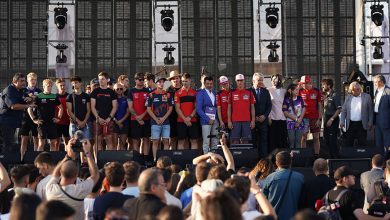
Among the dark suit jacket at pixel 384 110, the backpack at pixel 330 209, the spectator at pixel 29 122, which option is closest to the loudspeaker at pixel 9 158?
the spectator at pixel 29 122

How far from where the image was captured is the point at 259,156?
17.6m

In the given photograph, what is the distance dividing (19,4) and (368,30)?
992cm

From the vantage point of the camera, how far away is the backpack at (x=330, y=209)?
899 centimetres

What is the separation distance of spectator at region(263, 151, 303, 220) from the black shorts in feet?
25.1

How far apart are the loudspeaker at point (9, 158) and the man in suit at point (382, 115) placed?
22.8ft

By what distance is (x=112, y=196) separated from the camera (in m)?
8.45

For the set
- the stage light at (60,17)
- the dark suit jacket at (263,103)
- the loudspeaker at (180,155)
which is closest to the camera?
the loudspeaker at (180,155)

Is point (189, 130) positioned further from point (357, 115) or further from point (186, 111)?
point (357, 115)

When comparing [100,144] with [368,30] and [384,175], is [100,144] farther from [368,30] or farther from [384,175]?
[368,30]

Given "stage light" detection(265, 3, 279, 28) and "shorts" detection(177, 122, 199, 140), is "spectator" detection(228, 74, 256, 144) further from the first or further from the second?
"stage light" detection(265, 3, 279, 28)

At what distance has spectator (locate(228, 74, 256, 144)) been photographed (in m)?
17.4

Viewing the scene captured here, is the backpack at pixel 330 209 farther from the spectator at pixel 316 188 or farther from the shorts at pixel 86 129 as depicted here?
the shorts at pixel 86 129

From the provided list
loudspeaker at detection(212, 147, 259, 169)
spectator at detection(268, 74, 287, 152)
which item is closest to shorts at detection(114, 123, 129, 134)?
loudspeaker at detection(212, 147, 259, 169)

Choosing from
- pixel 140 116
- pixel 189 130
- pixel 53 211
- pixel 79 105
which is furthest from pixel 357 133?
pixel 53 211
